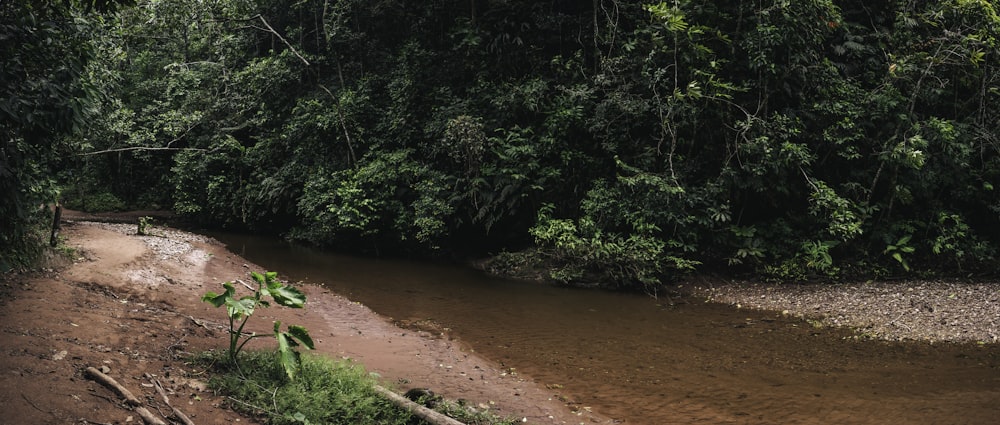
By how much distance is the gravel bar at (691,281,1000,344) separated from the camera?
9.75 m

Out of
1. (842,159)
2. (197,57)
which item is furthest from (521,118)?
(197,57)

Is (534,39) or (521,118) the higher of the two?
(534,39)

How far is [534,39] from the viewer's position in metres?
16.4

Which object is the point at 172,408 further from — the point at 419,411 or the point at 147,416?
the point at 419,411

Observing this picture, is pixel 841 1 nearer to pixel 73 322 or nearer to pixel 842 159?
pixel 842 159

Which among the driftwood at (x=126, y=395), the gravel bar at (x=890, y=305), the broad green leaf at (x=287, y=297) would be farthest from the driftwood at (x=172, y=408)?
the gravel bar at (x=890, y=305)

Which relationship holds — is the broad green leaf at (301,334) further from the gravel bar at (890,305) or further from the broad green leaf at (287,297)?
the gravel bar at (890,305)

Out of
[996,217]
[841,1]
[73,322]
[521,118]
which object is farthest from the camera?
[521,118]

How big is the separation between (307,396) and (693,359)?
5574 millimetres

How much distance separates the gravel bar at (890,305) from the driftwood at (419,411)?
25.6ft

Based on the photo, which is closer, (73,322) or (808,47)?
(73,322)

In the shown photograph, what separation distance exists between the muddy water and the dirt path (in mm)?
684

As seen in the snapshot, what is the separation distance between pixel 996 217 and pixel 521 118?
427 inches

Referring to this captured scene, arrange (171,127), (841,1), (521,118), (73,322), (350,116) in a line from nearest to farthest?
(73,322) < (841,1) < (521,118) < (350,116) < (171,127)
